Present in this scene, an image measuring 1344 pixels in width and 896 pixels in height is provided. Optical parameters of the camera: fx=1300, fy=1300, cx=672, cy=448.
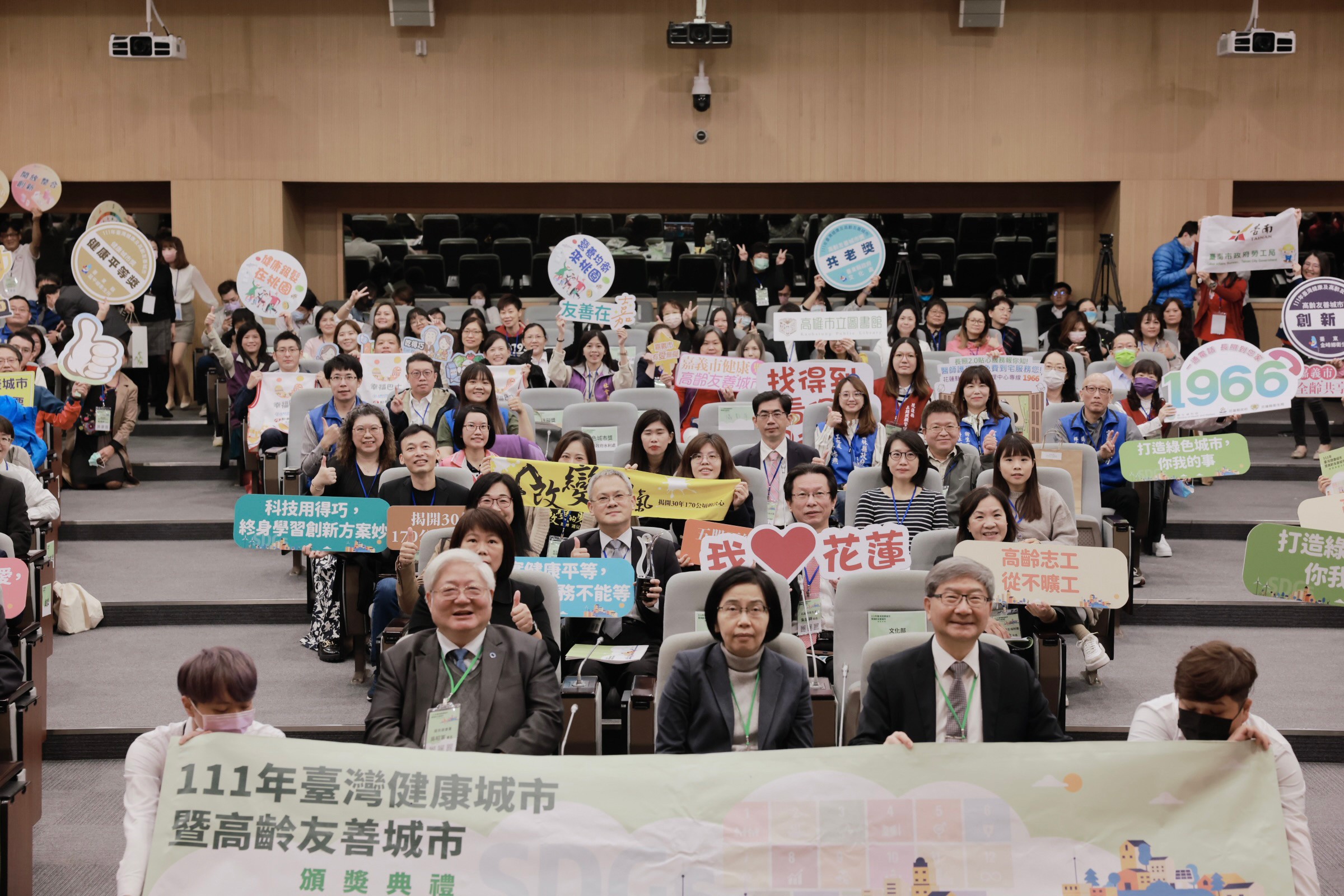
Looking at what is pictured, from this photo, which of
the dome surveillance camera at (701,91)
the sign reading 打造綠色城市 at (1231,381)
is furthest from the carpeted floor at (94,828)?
the dome surveillance camera at (701,91)

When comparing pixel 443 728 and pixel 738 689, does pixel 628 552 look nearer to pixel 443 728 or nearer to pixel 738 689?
pixel 738 689

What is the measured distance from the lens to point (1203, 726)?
3.06 meters

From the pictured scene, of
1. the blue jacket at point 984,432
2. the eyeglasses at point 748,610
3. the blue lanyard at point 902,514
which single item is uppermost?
the blue jacket at point 984,432

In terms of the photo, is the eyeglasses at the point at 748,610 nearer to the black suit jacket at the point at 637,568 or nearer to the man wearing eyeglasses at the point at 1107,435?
the black suit jacket at the point at 637,568

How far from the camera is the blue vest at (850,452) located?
6.40 meters

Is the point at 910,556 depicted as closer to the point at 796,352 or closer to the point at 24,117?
the point at 796,352

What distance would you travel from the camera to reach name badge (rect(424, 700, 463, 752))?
3406 mm

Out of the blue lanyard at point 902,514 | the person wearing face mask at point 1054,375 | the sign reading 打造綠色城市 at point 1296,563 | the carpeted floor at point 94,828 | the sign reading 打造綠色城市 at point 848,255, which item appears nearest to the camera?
the sign reading 打造綠色城市 at point 1296,563

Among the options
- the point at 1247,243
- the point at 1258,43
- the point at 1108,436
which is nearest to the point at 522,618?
the point at 1108,436

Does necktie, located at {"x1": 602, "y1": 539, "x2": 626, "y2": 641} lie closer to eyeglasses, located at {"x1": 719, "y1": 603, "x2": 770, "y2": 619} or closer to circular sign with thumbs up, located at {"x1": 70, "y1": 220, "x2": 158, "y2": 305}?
eyeglasses, located at {"x1": 719, "y1": 603, "x2": 770, "y2": 619}

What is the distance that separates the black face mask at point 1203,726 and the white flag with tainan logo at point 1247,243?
7343 millimetres

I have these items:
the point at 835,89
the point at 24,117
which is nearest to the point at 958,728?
the point at 835,89

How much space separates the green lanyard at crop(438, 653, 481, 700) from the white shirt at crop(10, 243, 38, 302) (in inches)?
337

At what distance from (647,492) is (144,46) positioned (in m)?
7.51
